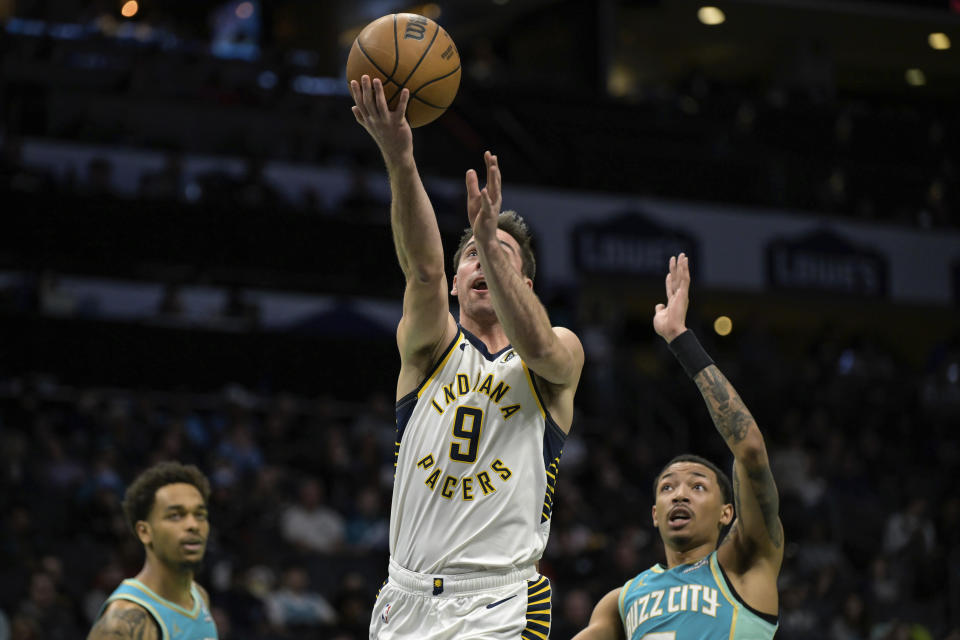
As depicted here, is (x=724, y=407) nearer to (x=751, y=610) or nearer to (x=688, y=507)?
(x=688, y=507)

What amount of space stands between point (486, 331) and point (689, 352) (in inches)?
48.2

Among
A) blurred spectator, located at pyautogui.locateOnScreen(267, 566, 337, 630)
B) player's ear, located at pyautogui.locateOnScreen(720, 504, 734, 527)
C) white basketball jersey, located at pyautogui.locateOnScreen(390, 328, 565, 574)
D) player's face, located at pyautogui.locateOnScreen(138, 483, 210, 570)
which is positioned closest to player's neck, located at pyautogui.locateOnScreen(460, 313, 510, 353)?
white basketball jersey, located at pyautogui.locateOnScreen(390, 328, 565, 574)

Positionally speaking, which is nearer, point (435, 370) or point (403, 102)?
point (403, 102)

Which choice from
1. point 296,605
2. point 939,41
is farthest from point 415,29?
point 939,41

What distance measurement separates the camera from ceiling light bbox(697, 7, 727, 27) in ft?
82.8

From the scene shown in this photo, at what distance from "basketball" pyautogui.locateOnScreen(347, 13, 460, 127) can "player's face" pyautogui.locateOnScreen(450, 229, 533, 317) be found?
0.58 metres

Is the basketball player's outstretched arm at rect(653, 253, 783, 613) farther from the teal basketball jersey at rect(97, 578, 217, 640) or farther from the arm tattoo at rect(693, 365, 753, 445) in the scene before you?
the teal basketball jersey at rect(97, 578, 217, 640)

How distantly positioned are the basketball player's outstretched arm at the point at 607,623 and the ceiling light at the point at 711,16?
799 inches

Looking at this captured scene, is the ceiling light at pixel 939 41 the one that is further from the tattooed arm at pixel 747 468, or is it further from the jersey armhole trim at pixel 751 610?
the jersey armhole trim at pixel 751 610

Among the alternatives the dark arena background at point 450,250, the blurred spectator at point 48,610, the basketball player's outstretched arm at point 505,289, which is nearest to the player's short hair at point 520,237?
the basketball player's outstretched arm at point 505,289

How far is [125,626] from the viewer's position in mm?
6258

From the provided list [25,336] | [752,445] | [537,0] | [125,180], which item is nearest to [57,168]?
[125,180]

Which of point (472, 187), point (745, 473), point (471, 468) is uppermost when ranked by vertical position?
point (472, 187)

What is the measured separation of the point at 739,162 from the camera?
2297 centimetres
